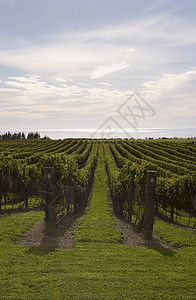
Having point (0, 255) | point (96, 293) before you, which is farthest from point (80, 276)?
point (0, 255)

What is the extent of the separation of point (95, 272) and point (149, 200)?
17.3 feet

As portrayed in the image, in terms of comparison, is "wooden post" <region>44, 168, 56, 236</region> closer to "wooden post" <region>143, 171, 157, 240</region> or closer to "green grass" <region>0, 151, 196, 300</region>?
"green grass" <region>0, 151, 196, 300</region>

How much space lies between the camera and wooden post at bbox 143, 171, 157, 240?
12.3 m

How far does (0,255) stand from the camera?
9188 millimetres

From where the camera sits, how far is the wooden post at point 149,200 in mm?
12284

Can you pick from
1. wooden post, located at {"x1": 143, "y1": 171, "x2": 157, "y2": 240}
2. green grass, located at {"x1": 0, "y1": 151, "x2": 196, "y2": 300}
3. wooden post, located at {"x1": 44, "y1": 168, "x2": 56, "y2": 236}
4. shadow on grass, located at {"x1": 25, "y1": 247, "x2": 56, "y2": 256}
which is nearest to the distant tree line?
wooden post, located at {"x1": 44, "y1": 168, "x2": 56, "y2": 236}

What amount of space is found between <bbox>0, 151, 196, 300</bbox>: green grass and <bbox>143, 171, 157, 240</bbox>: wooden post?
5.78ft

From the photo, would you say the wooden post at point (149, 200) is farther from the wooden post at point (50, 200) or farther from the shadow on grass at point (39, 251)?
the shadow on grass at point (39, 251)

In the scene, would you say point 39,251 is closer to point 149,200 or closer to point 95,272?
point 95,272

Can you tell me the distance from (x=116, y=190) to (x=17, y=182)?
32.6 feet

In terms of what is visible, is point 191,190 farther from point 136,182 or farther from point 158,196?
point 136,182

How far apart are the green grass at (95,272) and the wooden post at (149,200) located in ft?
5.78

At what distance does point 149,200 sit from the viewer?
40.8ft

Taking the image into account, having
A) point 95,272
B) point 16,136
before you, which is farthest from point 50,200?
point 16,136
